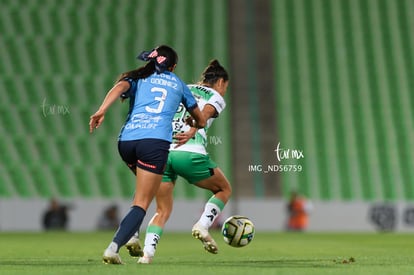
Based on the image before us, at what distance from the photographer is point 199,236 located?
8.79 meters

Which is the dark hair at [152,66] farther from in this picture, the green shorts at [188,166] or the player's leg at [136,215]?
the green shorts at [188,166]

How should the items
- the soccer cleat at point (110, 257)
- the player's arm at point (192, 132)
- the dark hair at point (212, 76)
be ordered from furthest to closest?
1. the dark hair at point (212, 76)
2. the player's arm at point (192, 132)
3. the soccer cleat at point (110, 257)

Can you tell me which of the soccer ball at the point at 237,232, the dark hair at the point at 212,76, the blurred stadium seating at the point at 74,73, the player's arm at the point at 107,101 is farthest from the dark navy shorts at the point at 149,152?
the blurred stadium seating at the point at 74,73

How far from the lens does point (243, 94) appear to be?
24.8 m

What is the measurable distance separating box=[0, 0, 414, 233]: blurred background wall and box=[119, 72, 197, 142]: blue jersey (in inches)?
521

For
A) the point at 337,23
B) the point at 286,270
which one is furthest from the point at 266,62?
the point at 286,270

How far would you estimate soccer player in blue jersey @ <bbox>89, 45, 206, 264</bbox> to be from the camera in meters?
7.52

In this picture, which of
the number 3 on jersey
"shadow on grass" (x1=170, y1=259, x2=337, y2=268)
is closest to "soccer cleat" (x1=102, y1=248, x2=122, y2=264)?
"shadow on grass" (x1=170, y1=259, x2=337, y2=268)

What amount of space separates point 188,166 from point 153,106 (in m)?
1.18

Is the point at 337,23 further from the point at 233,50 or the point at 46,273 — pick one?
the point at 46,273

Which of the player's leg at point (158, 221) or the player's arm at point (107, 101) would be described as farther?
the player's leg at point (158, 221)

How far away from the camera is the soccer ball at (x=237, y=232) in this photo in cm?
950

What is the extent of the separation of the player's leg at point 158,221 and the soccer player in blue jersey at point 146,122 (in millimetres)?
554

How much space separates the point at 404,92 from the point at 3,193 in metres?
10.8
